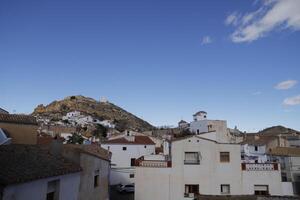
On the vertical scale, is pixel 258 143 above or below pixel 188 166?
above

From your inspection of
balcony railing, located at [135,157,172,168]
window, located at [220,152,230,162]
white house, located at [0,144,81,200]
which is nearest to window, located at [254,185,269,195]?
window, located at [220,152,230,162]

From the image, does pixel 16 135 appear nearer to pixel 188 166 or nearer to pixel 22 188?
pixel 22 188

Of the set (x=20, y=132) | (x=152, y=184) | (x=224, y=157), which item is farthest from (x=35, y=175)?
(x=224, y=157)

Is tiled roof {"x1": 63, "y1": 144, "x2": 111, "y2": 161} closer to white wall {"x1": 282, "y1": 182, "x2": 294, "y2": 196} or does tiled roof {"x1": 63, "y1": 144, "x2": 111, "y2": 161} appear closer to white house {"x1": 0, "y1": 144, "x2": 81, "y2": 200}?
white house {"x1": 0, "y1": 144, "x2": 81, "y2": 200}

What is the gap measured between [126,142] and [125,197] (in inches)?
571

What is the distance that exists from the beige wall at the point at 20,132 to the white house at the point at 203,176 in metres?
9.38

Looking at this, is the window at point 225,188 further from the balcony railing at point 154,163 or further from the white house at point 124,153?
the white house at point 124,153

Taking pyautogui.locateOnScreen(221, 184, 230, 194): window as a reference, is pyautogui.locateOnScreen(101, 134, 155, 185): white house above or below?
above

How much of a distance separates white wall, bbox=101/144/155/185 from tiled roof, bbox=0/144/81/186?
28.0 meters

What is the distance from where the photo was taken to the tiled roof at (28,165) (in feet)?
44.0

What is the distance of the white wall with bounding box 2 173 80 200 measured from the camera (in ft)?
42.5

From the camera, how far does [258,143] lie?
51.2m

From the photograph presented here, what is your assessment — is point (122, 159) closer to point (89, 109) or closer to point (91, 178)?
point (91, 178)

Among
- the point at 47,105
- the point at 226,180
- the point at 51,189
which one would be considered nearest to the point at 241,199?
the point at 226,180
